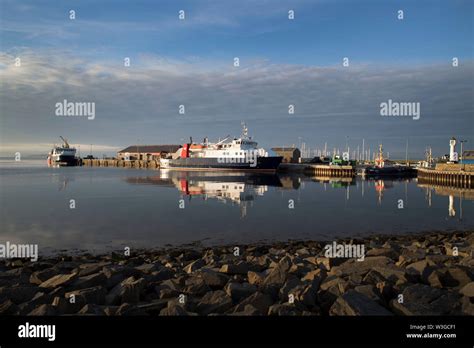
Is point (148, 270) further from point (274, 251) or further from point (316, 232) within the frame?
point (316, 232)

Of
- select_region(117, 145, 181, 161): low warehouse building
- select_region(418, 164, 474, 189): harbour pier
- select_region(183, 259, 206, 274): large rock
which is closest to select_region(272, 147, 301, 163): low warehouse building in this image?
select_region(117, 145, 181, 161): low warehouse building

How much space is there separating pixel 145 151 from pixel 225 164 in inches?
2701

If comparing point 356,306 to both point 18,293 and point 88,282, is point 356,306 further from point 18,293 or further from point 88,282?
point 18,293

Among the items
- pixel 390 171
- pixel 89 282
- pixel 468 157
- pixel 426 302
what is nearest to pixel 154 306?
pixel 89 282

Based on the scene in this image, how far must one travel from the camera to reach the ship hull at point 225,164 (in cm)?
7153

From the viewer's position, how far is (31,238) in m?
14.4

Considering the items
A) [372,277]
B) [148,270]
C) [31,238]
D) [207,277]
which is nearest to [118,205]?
[31,238]

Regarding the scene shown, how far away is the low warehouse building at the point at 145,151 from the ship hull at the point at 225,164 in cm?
4168

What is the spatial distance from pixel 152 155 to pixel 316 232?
396 feet

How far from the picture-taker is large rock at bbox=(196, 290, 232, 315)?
5188mm

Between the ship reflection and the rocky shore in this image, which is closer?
the rocky shore

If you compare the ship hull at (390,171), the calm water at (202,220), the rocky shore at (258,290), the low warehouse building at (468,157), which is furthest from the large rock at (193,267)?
the low warehouse building at (468,157)

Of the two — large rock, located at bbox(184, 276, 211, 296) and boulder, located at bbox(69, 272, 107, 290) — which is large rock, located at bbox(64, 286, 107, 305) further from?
large rock, located at bbox(184, 276, 211, 296)

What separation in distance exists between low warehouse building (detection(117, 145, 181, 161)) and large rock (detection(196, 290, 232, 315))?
121007mm
